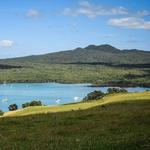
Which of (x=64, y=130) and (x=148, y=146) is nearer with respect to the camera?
(x=148, y=146)

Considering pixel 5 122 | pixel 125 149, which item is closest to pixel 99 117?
pixel 5 122

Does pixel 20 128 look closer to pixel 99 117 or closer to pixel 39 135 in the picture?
pixel 39 135

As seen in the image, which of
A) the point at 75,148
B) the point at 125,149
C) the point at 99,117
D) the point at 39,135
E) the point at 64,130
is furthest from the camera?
the point at 99,117

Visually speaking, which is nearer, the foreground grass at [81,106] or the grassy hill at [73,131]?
the grassy hill at [73,131]

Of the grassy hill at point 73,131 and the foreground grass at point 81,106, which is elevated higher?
the grassy hill at point 73,131

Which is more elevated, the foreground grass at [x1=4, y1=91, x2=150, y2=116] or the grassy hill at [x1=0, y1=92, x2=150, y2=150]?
the grassy hill at [x1=0, y1=92, x2=150, y2=150]

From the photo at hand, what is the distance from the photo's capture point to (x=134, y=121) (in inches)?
1345

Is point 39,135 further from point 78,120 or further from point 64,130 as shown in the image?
point 78,120

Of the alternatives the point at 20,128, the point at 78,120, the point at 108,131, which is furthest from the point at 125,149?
the point at 78,120

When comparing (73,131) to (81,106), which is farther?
(81,106)

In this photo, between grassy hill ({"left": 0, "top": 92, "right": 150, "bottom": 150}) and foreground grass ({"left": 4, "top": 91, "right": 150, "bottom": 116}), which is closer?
grassy hill ({"left": 0, "top": 92, "right": 150, "bottom": 150})

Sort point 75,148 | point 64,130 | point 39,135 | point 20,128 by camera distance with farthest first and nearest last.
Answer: point 20,128, point 64,130, point 39,135, point 75,148

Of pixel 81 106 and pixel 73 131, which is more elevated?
pixel 73 131

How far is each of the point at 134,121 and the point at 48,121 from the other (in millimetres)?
7927
